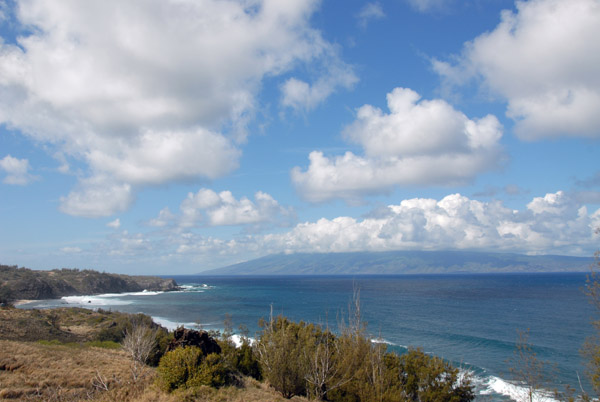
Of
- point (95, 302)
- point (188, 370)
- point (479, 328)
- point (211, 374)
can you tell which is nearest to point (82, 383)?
point (188, 370)

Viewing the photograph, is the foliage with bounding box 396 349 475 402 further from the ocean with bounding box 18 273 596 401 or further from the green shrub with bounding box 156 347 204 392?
the green shrub with bounding box 156 347 204 392

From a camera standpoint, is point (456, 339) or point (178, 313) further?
point (178, 313)

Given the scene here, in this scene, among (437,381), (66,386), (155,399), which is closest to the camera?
(155,399)

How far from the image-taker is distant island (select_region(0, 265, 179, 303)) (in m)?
110

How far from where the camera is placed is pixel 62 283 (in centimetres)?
13225

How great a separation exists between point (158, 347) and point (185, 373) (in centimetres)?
1436

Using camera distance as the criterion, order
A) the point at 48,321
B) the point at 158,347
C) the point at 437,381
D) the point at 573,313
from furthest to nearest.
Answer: the point at 573,313, the point at 48,321, the point at 158,347, the point at 437,381

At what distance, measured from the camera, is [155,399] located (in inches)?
677

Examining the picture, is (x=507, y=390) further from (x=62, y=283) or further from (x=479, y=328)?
(x=62, y=283)

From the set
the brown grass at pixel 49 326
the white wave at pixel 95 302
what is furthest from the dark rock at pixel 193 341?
the white wave at pixel 95 302

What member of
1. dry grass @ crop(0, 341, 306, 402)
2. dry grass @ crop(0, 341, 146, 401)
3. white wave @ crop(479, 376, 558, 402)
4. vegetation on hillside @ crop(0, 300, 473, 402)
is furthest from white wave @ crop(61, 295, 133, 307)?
white wave @ crop(479, 376, 558, 402)

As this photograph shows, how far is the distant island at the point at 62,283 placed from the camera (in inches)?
4338

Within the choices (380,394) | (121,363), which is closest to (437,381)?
(380,394)

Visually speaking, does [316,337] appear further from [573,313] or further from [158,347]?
[573,313]
